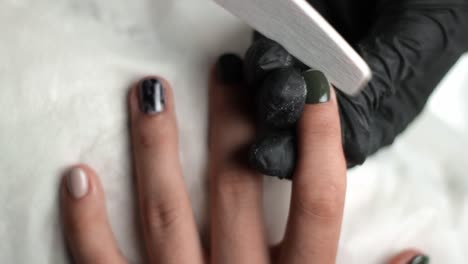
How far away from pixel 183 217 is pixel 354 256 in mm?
205

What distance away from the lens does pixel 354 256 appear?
20.4 inches

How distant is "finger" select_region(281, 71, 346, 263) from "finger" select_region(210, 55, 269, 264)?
1.7 inches

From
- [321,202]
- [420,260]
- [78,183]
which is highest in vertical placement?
[78,183]

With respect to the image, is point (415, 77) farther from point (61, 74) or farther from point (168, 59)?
point (61, 74)

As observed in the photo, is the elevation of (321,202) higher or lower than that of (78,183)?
lower

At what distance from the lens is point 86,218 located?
A: 1.42 feet

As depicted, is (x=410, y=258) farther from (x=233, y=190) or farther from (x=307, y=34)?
(x=307, y=34)

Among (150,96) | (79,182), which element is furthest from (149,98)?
(79,182)

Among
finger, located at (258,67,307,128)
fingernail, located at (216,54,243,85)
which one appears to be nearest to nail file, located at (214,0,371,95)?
finger, located at (258,67,307,128)

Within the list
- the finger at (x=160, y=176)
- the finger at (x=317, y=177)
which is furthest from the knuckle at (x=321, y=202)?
the finger at (x=160, y=176)

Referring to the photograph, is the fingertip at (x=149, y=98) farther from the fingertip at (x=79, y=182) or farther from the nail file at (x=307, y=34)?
the nail file at (x=307, y=34)

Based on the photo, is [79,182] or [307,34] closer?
[307,34]

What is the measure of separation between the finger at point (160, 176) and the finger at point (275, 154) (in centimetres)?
9

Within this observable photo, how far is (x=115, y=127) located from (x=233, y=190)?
5.3 inches
